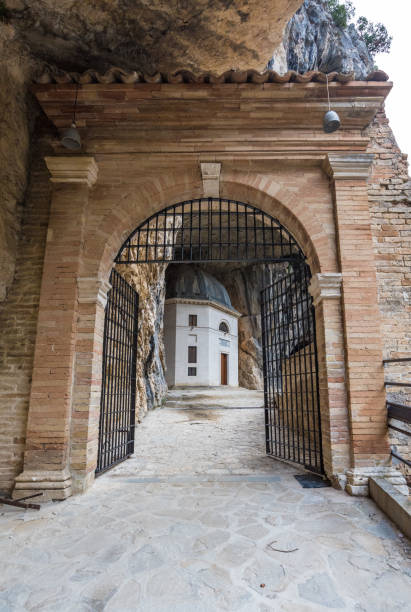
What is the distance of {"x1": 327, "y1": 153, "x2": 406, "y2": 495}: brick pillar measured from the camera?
4062mm

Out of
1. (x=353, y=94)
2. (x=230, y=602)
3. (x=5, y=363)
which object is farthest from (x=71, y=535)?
(x=353, y=94)

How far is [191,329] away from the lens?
23.5m

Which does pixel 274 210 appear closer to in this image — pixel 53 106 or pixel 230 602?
pixel 53 106

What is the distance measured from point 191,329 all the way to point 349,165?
19.3 m

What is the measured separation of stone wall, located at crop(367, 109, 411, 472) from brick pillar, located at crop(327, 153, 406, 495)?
241 millimetres

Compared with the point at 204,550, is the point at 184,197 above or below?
above

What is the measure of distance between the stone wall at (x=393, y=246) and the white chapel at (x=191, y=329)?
18729mm

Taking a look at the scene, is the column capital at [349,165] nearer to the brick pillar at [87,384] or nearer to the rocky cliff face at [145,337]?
the brick pillar at [87,384]

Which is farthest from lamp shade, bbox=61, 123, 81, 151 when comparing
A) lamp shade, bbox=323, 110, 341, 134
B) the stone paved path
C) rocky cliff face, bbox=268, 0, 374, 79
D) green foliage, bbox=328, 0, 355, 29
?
green foliage, bbox=328, 0, 355, 29

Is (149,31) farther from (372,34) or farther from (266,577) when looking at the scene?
(372,34)

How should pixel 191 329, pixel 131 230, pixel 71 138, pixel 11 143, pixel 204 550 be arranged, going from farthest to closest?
pixel 191 329 < pixel 131 230 < pixel 11 143 < pixel 71 138 < pixel 204 550

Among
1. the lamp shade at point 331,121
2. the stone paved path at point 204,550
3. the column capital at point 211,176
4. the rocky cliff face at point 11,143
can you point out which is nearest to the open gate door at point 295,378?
the stone paved path at point 204,550

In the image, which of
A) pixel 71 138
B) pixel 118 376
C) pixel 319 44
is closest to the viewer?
pixel 71 138

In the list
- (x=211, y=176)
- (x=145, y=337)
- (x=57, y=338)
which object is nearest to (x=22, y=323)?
(x=57, y=338)
